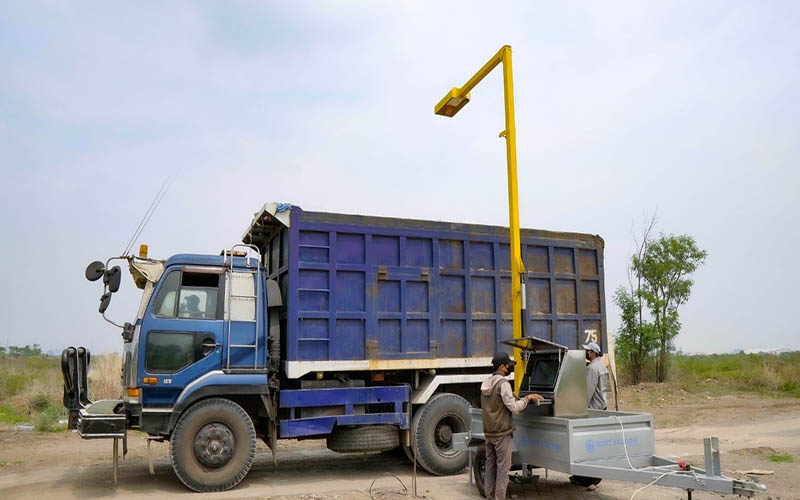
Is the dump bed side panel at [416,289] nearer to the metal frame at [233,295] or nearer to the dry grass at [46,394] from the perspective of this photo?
the metal frame at [233,295]

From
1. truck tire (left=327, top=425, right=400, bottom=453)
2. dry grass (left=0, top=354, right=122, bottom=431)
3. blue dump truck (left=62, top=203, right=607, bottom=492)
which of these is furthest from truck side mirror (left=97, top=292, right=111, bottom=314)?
dry grass (left=0, top=354, right=122, bottom=431)

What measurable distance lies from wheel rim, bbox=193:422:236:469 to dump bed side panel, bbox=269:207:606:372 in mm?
1208

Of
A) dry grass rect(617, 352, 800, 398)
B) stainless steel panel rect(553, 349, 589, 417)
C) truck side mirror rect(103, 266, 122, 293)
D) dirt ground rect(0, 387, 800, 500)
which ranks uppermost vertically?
truck side mirror rect(103, 266, 122, 293)

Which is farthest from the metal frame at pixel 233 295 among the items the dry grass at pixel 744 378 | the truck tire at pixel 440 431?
the dry grass at pixel 744 378

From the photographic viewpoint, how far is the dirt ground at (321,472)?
24.9 ft

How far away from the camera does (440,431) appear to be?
924 centimetres

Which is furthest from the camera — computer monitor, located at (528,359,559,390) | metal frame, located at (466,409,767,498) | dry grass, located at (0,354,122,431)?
dry grass, located at (0,354,122,431)

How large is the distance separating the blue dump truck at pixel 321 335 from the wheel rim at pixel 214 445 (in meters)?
0.02

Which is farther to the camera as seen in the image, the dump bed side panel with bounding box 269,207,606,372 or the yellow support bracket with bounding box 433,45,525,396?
the dump bed side panel with bounding box 269,207,606,372

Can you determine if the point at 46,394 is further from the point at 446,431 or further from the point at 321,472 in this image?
the point at 446,431

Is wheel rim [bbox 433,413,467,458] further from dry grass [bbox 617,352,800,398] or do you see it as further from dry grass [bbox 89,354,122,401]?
dry grass [bbox 617,352,800,398]

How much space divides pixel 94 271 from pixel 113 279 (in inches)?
10.5

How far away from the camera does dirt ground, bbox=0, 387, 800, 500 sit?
7.60 metres

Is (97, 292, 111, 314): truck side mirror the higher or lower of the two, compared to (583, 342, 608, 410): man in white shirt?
higher
